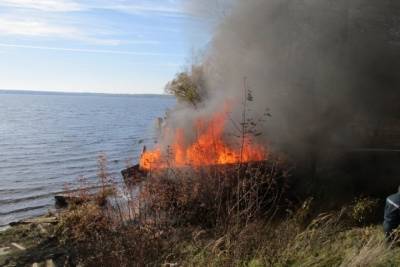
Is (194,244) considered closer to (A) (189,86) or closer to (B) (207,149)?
(B) (207,149)

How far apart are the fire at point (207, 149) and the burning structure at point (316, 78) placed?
1.06 ft

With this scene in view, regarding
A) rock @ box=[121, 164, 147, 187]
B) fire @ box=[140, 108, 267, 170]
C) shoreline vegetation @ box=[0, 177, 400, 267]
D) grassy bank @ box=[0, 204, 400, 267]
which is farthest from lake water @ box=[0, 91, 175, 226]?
grassy bank @ box=[0, 204, 400, 267]

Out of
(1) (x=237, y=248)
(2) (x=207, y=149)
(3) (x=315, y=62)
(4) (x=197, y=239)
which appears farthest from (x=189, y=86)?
(1) (x=237, y=248)

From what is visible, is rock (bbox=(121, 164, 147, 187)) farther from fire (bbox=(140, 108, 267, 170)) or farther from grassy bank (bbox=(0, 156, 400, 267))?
fire (bbox=(140, 108, 267, 170))

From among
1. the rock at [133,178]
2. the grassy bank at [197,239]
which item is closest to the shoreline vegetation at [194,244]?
the grassy bank at [197,239]

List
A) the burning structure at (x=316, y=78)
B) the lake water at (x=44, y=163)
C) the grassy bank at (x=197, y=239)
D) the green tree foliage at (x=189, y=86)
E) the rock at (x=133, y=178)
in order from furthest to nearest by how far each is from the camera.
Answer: the green tree foliage at (x=189, y=86) < the lake water at (x=44, y=163) < the burning structure at (x=316, y=78) < the rock at (x=133, y=178) < the grassy bank at (x=197, y=239)

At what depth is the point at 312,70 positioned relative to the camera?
21391mm

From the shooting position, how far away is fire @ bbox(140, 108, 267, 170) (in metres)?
14.3

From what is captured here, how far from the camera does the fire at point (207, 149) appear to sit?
14320 mm

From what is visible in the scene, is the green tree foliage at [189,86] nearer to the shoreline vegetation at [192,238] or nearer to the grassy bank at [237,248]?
the shoreline vegetation at [192,238]

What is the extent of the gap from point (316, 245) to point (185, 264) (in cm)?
216

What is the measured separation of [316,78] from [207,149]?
8171 millimetres

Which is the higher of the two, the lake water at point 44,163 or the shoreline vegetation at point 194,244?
the shoreline vegetation at point 194,244

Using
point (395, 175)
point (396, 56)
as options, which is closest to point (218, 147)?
point (395, 175)
